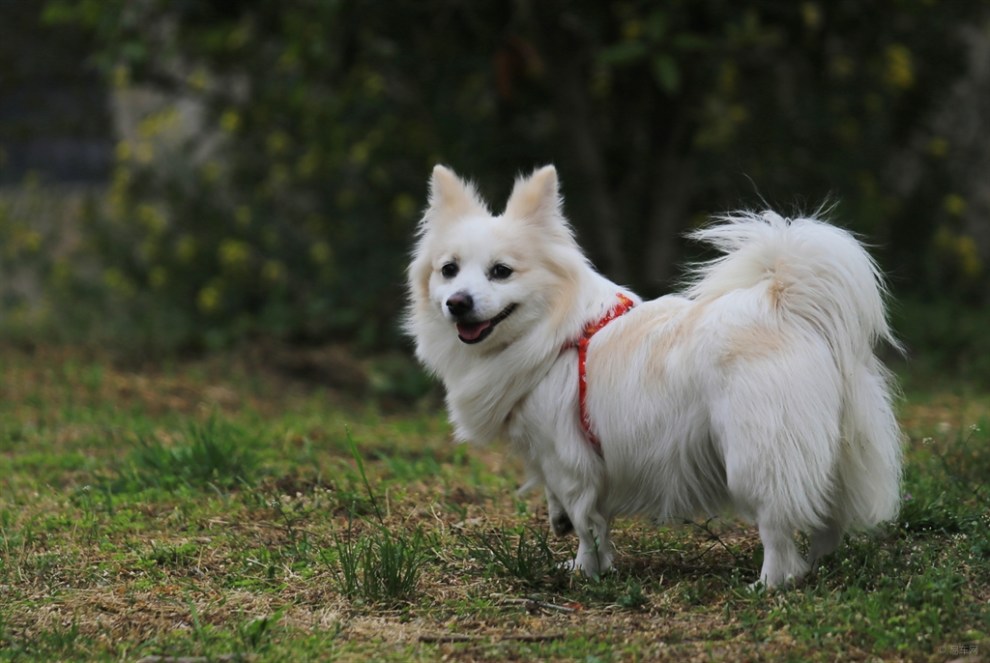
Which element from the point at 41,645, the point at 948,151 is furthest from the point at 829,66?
the point at 41,645

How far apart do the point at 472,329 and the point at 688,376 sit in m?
0.80

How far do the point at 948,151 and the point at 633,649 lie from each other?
7.85 m

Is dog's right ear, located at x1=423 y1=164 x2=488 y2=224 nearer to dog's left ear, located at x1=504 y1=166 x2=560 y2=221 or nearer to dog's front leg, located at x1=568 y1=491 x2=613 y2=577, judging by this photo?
dog's left ear, located at x1=504 y1=166 x2=560 y2=221

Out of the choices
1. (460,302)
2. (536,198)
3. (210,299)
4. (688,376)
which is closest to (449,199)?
(536,198)

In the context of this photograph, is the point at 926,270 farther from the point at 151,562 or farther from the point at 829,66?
the point at 151,562

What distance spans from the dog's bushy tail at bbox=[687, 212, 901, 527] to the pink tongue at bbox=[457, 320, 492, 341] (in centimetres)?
86

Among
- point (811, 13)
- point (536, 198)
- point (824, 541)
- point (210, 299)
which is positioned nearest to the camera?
point (824, 541)

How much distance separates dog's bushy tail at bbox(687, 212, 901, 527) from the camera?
357 cm

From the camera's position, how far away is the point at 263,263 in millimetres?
9492

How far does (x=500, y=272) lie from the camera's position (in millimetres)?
4070

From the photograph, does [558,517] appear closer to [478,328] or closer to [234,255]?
[478,328]

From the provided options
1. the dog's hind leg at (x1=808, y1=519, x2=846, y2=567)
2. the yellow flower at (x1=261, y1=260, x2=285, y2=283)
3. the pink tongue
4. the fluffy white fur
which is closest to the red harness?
the fluffy white fur

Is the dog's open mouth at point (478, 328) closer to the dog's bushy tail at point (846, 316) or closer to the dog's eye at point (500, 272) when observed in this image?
the dog's eye at point (500, 272)

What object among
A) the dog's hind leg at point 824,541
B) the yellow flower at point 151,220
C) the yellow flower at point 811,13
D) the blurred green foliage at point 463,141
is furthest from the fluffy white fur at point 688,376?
the yellow flower at point 151,220
